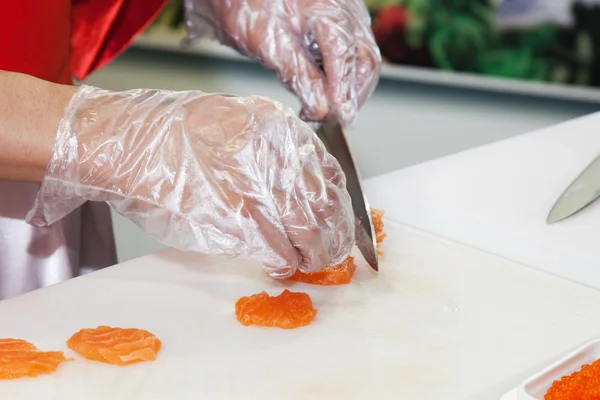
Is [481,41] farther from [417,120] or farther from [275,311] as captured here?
[275,311]

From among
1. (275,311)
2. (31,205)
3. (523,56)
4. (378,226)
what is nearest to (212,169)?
(275,311)

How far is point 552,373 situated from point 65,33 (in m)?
0.93

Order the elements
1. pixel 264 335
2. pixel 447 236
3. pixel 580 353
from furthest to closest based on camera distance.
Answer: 1. pixel 447 236
2. pixel 264 335
3. pixel 580 353

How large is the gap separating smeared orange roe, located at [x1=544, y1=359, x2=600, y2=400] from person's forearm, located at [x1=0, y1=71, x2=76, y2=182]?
23.3 inches

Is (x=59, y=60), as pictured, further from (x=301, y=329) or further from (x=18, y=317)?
(x=301, y=329)

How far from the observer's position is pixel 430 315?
3.19ft

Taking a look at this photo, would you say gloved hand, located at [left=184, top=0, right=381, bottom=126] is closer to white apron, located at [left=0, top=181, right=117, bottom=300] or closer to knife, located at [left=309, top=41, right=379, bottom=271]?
knife, located at [left=309, top=41, right=379, bottom=271]

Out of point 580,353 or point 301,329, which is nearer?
point 580,353

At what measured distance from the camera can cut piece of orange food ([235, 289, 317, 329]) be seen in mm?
938

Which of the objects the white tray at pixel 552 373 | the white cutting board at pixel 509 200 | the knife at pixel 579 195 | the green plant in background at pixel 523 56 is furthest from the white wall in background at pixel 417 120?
the white tray at pixel 552 373

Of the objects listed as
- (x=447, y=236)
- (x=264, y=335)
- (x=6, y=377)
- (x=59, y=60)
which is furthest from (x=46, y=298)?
(x=447, y=236)

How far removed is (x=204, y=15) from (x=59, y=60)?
331mm

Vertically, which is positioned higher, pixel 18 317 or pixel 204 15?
pixel 204 15

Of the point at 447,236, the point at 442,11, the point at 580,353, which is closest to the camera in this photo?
the point at 580,353
